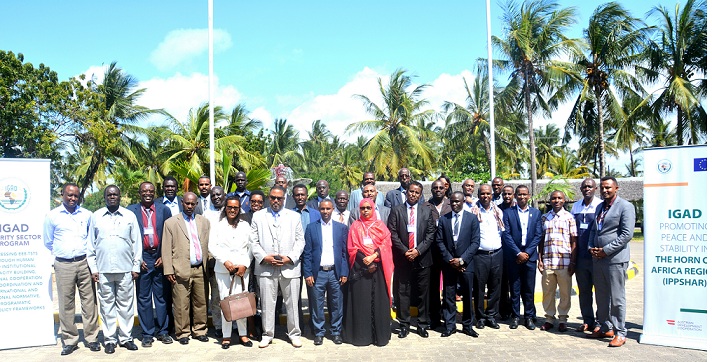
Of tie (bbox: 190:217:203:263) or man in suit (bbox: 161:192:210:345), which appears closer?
man in suit (bbox: 161:192:210:345)

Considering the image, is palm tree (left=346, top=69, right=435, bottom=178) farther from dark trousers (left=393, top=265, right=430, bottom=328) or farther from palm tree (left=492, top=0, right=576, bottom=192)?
dark trousers (left=393, top=265, right=430, bottom=328)

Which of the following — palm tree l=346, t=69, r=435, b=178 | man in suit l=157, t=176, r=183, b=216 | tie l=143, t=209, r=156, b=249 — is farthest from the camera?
palm tree l=346, t=69, r=435, b=178

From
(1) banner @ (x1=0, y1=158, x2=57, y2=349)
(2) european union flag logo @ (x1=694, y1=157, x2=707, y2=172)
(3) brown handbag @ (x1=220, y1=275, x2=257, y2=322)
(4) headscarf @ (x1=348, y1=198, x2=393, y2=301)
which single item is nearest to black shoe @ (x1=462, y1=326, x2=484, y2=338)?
(4) headscarf @ (x1=348, y1=198, x2=393, y2=301)

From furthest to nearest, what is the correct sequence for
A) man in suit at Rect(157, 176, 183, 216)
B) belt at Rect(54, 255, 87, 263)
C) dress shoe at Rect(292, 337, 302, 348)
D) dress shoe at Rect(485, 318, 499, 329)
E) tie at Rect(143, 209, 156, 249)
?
1. man in suit at Rect(157, 176, 183, 216)
2. dress shoe at Rect(485, 318, 499, 329)
3. tie at Rect(143, 209, 156, 249)
4. dress shoe at Rect(292, 337, 302, 348)
5. belt at Rect(54, 255, 87, 263)

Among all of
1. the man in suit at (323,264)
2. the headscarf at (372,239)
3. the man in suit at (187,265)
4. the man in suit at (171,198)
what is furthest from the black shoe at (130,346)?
the headscarf at (372,239)

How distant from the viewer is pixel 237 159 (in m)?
28.0

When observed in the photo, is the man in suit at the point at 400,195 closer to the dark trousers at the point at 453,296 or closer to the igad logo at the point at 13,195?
the dark trousers at the point at 453,296

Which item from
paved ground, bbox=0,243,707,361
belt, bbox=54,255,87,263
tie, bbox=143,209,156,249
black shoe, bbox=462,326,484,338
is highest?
tie, bbox=143,209,156,249

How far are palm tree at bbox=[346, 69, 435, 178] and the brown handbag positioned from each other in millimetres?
25174

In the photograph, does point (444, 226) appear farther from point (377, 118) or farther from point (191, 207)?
point (377, 118)

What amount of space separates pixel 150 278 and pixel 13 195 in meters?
2.03

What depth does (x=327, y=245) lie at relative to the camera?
700 centimetres

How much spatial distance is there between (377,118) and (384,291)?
86.8ft

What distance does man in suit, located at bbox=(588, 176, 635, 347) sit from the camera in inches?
259
